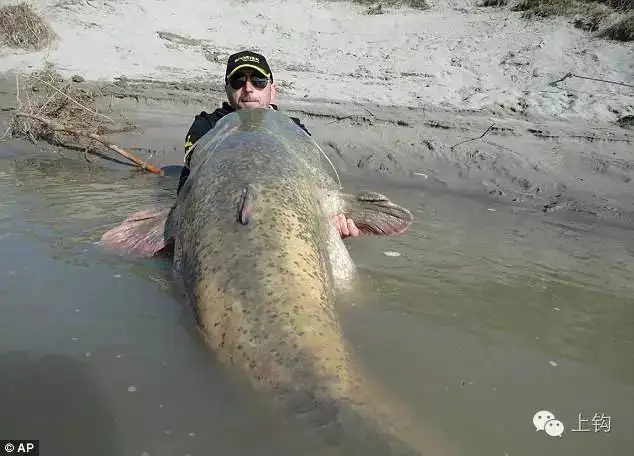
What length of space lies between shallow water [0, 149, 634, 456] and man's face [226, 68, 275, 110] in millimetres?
1321

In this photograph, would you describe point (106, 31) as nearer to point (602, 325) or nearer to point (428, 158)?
point (428, 158)

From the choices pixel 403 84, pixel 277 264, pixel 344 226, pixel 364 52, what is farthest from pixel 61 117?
pixel 277 264

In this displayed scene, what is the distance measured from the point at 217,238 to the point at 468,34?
365 inches

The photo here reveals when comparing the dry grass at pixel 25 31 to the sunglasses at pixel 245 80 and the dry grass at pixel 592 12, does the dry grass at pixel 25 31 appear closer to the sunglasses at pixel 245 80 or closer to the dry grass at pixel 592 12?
the sunglasses at pixel 245 80

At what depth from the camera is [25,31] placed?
10.5 meters

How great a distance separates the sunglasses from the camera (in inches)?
175

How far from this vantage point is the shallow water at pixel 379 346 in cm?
199

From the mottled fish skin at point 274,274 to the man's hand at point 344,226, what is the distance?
74 millimetres

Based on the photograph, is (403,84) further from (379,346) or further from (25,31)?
(25,31)

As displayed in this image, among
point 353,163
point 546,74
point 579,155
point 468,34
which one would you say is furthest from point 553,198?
point 468,34

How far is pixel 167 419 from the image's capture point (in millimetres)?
2027

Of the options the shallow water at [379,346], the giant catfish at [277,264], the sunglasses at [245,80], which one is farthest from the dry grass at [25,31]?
the giant catfish at [277,264]

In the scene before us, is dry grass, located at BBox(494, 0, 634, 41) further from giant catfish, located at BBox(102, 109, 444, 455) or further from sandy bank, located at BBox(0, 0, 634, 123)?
giant catfish, located at BBox(102, 109, 444, 455)

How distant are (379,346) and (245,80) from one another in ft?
8.62
